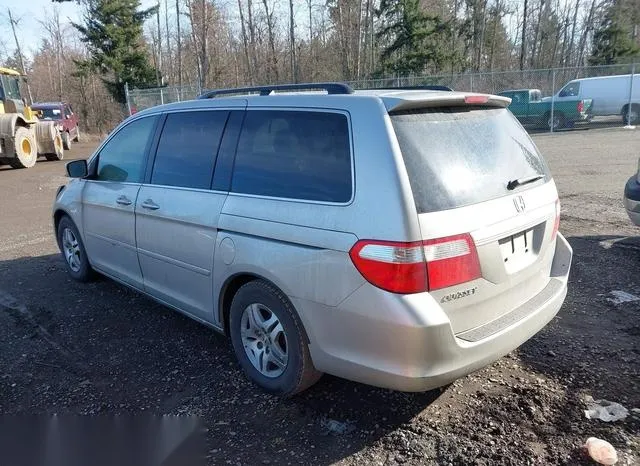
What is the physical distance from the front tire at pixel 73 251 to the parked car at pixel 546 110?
19.2 metres

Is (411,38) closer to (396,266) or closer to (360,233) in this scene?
(360,233)

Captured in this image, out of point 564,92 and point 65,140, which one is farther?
point 65,140

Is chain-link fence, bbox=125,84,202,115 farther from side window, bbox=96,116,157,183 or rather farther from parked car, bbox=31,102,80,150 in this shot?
side window, bbox=96,116,157,183

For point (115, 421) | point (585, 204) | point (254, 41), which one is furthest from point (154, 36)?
point (115, 421)

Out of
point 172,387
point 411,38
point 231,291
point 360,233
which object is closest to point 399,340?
point 360,233

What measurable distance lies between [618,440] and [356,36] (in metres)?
38.1

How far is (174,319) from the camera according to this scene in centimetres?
424

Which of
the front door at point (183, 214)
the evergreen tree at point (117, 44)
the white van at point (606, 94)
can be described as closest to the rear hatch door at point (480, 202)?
the front door at point (183, 214)

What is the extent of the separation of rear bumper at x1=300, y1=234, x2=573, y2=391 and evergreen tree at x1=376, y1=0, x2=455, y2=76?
116ft

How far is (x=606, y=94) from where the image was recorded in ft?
71.1

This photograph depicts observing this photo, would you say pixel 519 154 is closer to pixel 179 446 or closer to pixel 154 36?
pixel 179 446

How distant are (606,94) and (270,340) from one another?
23.4 meters

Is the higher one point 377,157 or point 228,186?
point 377,157

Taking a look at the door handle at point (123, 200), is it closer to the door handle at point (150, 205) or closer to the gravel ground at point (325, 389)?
the door handle at point (150, 205)
